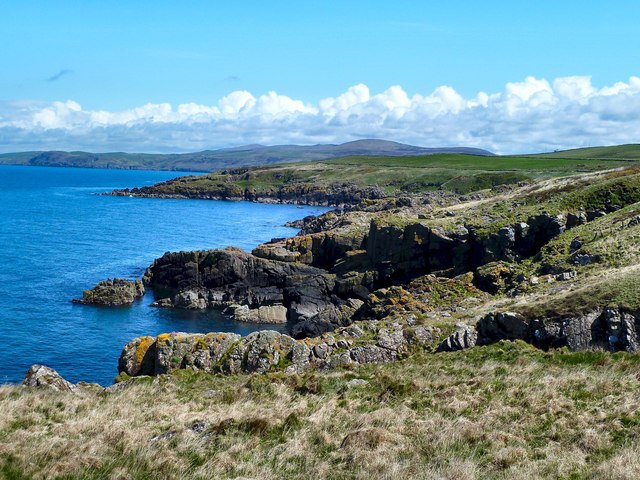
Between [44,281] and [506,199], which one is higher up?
[506,199]

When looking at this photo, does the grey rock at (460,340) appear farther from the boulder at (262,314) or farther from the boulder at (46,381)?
the boulder at (262,314)

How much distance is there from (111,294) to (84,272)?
1689 cm

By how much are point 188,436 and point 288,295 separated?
53.4 meters

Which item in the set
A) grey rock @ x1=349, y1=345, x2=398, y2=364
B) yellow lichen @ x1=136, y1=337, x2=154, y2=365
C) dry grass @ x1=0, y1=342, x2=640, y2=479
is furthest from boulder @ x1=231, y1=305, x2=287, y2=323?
dry grass @ x1=0, y1=342, x2=640, y2=479

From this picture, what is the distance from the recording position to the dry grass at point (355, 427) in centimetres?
1397

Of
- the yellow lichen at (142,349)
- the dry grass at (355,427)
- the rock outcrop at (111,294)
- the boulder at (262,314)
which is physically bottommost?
the boulder at (262,314)

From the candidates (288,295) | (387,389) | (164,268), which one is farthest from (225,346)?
(164,268)

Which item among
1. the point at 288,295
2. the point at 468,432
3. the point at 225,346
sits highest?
the point at 468,432

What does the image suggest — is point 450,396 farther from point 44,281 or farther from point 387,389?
point 44,281

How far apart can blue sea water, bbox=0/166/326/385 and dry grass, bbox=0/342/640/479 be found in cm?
2717

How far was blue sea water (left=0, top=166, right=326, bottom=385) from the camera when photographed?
5128 cm

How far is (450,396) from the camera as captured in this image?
65.4ft

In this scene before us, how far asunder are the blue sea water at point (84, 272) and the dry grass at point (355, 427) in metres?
27.2

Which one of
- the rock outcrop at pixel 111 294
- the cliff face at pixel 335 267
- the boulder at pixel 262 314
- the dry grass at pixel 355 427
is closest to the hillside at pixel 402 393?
the dry grass at pixel 355 427
